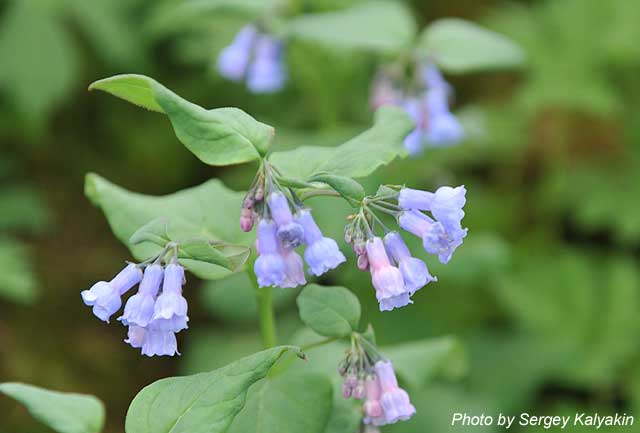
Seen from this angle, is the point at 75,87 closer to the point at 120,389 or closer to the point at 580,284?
the point at 120,389

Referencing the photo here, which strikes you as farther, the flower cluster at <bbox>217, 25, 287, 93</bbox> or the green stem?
the flower cluster at <bbox>217, 25, 287, 93</bbox>

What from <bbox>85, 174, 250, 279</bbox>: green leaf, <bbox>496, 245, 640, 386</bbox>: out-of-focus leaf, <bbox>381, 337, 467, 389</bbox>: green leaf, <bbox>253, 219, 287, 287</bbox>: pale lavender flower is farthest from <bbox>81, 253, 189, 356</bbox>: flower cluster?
<bbox>496, 245, 640, 386</bbox>: out-of-focus leaf

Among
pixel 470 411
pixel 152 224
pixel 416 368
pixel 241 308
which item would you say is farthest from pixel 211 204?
pixel 470 411

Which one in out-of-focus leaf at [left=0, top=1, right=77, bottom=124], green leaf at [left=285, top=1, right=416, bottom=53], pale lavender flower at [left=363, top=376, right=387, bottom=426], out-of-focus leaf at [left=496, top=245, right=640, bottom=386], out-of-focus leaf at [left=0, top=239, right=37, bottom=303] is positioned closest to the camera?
pale lavender flower at [left=363, top=376, right=387, bottom=426]

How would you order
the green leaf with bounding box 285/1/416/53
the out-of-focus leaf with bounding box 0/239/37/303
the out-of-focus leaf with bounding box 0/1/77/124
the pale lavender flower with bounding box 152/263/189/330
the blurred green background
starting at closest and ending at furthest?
the pale lavender flower with bounding box 152/263/189/330 → the green leaf with bounding box 285/1/416/53 → the out-of-focus leaf with bounding box 0/239/37/303 → the blurred green background → the out-of-focus leaf with bounding box 0/1/77/124

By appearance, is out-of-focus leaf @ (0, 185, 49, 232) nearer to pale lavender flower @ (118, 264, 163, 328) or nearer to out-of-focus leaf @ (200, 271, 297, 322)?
out-of-focus leaf @ (200, 271, 297, 322)

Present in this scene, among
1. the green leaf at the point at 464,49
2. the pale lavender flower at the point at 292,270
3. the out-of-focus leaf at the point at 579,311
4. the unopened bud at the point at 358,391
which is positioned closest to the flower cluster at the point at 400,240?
the pale lavender flower at the point at 292,270
